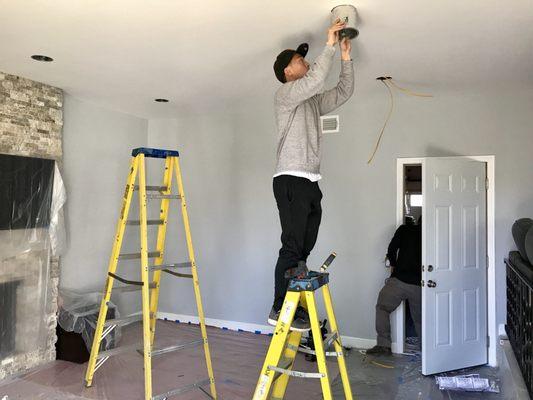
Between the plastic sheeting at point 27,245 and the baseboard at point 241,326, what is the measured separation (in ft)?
5.72

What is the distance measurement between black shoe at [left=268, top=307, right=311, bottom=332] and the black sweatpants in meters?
0.06

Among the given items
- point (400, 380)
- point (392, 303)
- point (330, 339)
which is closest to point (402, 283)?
point (392, 303)

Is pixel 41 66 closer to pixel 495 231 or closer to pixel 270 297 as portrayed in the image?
pixel 270 297

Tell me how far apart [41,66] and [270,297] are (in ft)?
10.6

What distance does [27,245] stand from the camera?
3.86 meters

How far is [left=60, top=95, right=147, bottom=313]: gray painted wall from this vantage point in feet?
14.7

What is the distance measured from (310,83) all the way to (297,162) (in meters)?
0.39

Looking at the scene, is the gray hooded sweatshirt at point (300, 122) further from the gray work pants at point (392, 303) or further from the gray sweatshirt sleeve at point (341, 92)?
the gray work pants at point (392, 303)

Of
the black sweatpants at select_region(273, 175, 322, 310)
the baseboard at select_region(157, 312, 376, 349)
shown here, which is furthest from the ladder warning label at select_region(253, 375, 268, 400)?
the baseboard at select_region(157, 312, 376, 349)

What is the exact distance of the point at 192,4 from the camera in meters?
2.42

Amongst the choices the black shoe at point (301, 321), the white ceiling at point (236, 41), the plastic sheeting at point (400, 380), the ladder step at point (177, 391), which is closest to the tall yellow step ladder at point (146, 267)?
the ladder step at point (177, 391)

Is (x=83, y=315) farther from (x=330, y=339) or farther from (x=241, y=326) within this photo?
(x=330, y=339)

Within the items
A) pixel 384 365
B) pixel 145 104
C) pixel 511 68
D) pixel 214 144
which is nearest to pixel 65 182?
pixel 145 104

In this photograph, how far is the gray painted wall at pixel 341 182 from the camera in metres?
4.14
